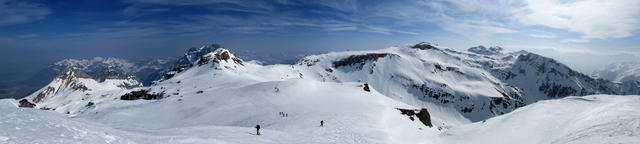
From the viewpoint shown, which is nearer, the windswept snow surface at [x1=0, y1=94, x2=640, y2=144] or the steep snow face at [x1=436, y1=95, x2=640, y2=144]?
the windswept snow surface at [x1=0, y1=94, x2=640, y2=144]

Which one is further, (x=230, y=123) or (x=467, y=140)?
(x=230, y=123)

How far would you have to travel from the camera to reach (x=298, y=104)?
157 ft

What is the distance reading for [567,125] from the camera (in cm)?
2172

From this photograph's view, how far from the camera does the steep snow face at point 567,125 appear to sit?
1631cm

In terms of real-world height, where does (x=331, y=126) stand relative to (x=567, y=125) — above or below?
below

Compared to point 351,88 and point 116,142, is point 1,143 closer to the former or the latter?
point 116,142

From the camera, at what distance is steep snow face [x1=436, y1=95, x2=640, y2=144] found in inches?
642

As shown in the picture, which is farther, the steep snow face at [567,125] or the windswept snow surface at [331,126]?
Answer: the steep snow face at [567,125]

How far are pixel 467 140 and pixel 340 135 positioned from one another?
13202mm

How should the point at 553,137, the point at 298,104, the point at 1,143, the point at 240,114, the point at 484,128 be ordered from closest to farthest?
the point at 1,143 < the point at 553,137 < the point at 484,128 < the point at 240,114 < the point at 298,104

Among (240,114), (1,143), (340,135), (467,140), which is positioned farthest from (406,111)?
(1,143)

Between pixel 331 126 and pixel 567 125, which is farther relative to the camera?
pixel 331 126

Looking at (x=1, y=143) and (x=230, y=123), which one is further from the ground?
(x=1, y=143)

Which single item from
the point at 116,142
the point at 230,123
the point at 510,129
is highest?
the point at 116,142
